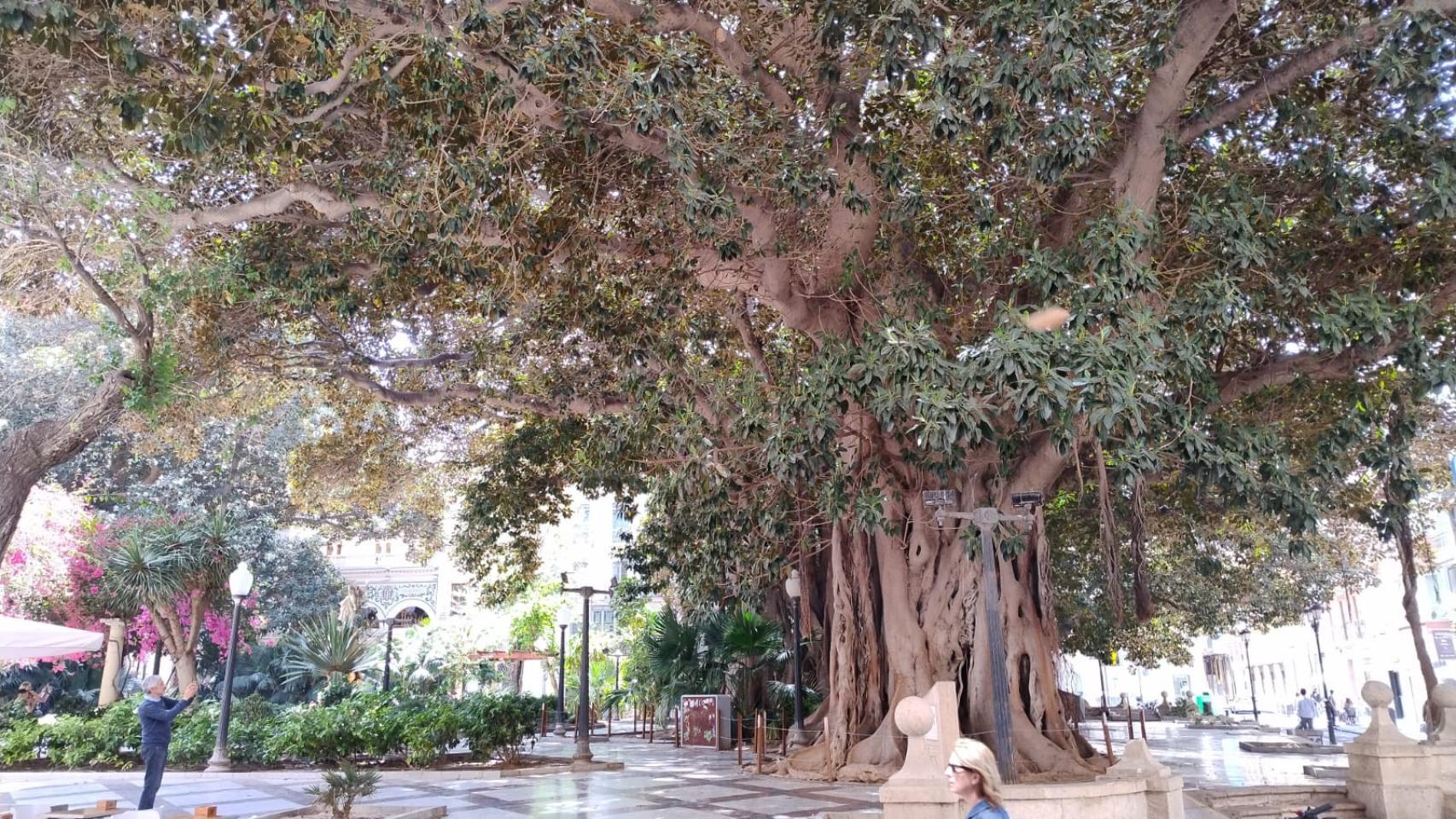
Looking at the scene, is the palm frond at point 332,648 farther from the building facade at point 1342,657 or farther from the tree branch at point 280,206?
the building facade at point 1342,657

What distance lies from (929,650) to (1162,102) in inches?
242

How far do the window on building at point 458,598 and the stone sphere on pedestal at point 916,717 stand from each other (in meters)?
38.9

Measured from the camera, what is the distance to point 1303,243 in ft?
31.6

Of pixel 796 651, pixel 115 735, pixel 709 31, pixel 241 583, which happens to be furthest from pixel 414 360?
pixel 115 735

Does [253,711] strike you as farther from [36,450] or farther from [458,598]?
[458,598]

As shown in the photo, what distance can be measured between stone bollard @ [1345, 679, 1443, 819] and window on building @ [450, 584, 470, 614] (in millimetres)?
37385

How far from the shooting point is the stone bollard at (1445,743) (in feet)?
27.7

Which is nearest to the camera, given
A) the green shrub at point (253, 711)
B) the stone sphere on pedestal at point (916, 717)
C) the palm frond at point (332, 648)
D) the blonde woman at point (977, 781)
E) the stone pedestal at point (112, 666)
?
the blonde woman at point (977, 781)

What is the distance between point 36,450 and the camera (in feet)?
24.6

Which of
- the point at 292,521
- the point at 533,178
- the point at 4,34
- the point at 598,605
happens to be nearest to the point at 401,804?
the point at 533,178

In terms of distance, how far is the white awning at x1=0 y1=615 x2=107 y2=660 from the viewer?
27.4 feet

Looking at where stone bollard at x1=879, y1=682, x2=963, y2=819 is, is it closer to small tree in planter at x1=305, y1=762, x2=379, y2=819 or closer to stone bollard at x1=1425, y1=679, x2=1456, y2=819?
small tree in planter at x1=305, y1=762, x2=379, y2=819

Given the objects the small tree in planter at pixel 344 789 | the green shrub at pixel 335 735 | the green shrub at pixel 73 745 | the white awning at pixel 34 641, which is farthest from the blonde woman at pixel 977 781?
the green shrub at pixel 73 745

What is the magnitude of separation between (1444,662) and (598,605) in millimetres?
30941
